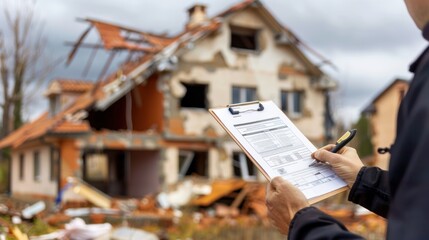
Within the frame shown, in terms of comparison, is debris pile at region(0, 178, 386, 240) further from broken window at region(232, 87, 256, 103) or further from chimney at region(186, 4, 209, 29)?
chimney at region(186, 4, 209, 29)

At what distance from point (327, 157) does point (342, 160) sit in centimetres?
5

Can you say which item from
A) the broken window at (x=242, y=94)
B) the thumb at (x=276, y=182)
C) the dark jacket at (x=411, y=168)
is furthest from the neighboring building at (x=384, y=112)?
the dark jacket at (x=411, y=168)

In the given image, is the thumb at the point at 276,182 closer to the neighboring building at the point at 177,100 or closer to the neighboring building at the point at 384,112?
the neighboring building at the point at 177,100

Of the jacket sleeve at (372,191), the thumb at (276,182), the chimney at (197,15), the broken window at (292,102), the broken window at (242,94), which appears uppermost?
the chimney at (197,15)

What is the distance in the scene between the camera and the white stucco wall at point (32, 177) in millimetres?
21969

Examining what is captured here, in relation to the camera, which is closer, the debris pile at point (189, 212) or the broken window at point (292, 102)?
the debris pile at point (189, 212)

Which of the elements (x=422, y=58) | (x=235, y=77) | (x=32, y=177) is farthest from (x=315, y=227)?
(x=32, y=177)

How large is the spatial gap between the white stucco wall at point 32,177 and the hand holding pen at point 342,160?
63.5ft

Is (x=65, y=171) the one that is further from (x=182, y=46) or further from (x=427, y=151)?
(x=427, y=151)

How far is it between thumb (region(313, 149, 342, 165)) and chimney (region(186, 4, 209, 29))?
76.7 ft

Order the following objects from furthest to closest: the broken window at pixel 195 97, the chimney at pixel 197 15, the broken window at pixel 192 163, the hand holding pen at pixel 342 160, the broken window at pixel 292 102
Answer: the chimney at pixel 197 15
the broken window at pixel 292 102
the broken window at pixel 195 97
the broken window at pixel 192 163
the hand holding pen at pixel 342 160

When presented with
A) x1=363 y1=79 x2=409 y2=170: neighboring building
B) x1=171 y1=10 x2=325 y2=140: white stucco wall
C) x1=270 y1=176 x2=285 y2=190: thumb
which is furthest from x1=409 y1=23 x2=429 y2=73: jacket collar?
x1=363 y1=79 x2=409 y2=170: neighboring building

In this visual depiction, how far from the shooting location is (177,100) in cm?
2220

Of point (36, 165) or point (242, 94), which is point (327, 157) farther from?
point (36, 165)
